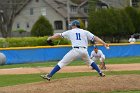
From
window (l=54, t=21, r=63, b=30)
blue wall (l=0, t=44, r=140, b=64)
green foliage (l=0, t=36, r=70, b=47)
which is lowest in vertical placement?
blue wall (l=0, t=44, r=140, b=64)

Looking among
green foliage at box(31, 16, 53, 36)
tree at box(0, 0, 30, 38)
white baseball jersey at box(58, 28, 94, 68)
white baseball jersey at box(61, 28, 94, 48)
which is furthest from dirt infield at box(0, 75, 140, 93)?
tree at box(0, 0, 30, 38)

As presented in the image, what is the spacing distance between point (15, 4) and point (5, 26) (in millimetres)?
3855

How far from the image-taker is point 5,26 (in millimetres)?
65000

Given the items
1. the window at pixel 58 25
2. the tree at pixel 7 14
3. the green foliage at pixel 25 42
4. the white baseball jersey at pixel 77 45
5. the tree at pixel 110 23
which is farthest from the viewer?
the window at pixel 58 25

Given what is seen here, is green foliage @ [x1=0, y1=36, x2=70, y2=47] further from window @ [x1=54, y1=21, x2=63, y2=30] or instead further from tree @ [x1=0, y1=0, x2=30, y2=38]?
window @ [x1=54, y1=21, x2=63, y2=30]

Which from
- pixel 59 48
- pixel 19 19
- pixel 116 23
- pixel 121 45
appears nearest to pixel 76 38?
pixel 59 48

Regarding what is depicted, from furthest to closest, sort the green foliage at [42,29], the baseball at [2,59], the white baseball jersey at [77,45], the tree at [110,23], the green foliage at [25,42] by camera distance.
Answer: the green foliage at [42,29] → the tree at [110,23] → the green foliage at [25,42] → the baseball at [2,59] → the white baseball jersey at [77,45]

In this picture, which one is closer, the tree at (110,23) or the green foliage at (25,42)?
the green foliage at (25,42)

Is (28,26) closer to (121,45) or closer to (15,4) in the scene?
(15,4)

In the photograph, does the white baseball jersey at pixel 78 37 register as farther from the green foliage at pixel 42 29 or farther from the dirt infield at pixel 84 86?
the green foliage at pixel 42 29

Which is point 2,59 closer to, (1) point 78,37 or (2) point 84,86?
(1) point 78,37

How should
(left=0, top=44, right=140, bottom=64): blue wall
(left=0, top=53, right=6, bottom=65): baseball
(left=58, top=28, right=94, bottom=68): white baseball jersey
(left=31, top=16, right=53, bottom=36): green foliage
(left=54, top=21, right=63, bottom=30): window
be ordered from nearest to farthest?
(left=58, top=28, right=94, bottom=68): white baseball jersey, (left=0, top=53, right=6, bottom=65): baseball, (left=0, top=44, right=140, bottom=64): blue wall, (left=31, top=16, right=53, bottom=36): green foliage, (left=54, top=21, right=63, bottom=30): window

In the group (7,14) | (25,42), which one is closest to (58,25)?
(7,14)

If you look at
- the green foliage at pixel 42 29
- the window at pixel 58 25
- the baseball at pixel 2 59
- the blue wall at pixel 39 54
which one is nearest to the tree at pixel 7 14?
the green foliage at pixel 42 29
